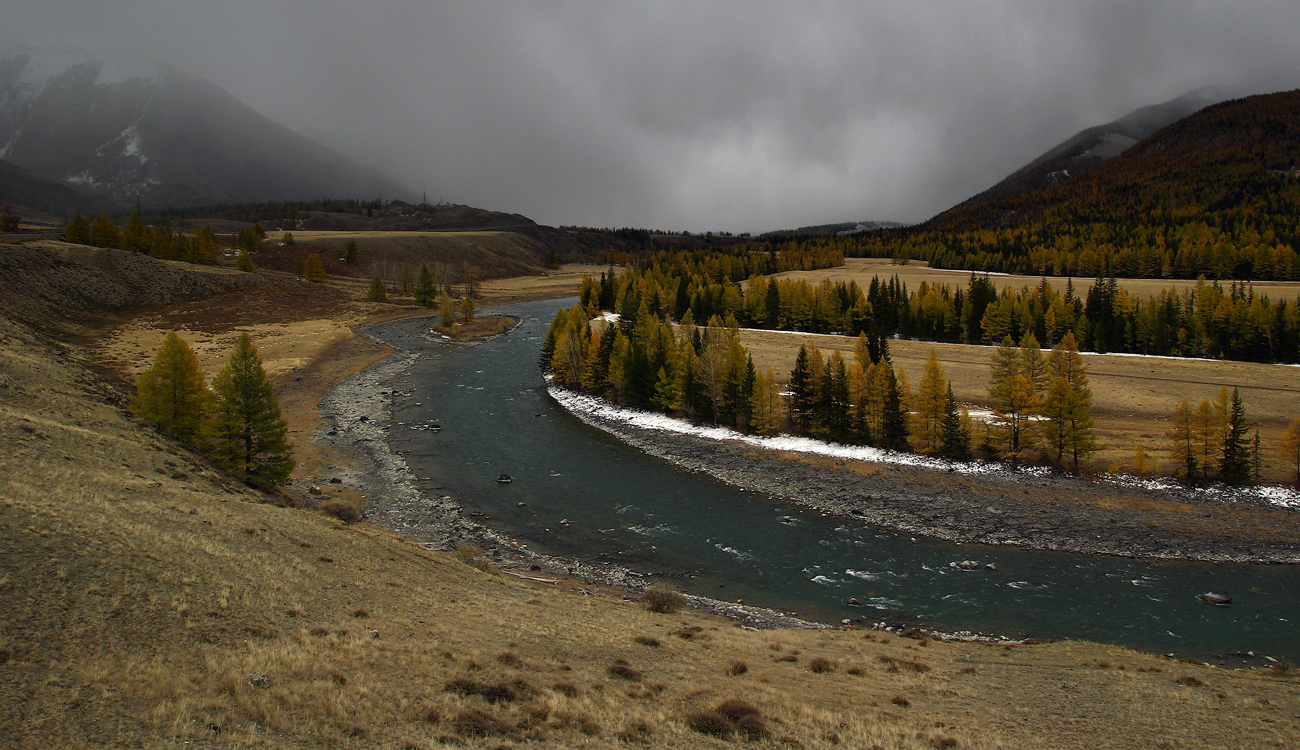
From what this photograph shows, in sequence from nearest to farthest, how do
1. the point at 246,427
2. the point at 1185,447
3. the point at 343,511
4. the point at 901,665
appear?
the point at 901,665 → the point at 343,511 → the point at 246,427 → the point at 1185,447

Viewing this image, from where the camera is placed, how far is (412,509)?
132ft

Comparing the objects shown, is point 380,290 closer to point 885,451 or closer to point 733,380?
point 733,380

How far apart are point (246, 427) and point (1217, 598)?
169 feet

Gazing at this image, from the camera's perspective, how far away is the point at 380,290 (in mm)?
→ 136625

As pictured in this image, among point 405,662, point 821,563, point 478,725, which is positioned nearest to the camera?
point 478,725

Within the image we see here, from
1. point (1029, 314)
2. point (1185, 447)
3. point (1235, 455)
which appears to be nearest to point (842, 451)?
point (1185, 447)

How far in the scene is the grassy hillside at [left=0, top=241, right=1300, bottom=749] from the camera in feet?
43.7

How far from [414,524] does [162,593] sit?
67.2ft

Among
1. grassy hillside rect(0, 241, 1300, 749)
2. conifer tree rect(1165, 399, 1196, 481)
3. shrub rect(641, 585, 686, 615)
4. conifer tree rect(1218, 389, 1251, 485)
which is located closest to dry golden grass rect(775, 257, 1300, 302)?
conifer tree rect(1218, 389, 1251, 485)

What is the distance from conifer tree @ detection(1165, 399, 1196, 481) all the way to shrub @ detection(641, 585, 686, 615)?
38334 mm

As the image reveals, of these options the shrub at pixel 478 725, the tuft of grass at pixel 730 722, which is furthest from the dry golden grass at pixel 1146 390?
the shrub at pixel 478 725

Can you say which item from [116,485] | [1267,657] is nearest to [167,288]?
[116,485]

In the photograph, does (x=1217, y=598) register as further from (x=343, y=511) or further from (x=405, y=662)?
(x=343, y=511)

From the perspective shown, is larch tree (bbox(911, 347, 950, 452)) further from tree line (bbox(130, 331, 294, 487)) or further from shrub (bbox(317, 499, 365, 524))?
tree line (bbox(130, 331, 294, 487))
